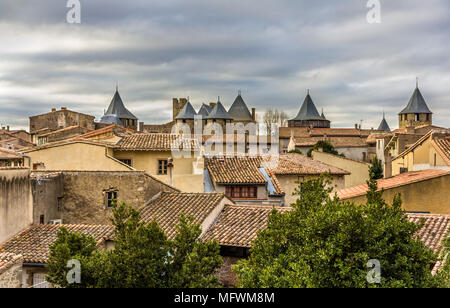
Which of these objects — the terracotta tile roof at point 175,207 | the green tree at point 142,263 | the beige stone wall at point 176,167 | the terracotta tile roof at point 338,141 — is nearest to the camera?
the green tree at point 142,263

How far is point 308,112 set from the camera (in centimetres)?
10912

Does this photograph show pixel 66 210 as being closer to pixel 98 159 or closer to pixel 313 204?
pixel 98 159

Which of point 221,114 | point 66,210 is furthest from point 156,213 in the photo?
point 221,114

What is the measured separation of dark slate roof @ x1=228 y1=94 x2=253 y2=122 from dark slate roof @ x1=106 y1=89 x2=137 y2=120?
2207 centimetres

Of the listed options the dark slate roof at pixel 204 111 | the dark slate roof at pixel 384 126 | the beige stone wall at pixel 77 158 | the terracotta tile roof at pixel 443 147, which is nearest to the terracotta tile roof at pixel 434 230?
the terracotta tile roof at pixel 443 147

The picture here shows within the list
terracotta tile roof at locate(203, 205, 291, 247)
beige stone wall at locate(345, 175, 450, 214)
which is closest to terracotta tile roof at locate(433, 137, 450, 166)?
beige stone wall at locate(345, 175, 450, 214)

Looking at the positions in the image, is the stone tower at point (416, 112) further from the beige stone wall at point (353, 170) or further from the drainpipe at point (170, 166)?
the drainpipe at point (170, 166)

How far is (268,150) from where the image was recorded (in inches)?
2719

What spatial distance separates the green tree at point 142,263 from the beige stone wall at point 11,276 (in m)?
2.57

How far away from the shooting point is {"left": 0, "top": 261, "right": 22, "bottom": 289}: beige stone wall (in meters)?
Answer: 9.23

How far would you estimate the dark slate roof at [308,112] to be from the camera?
4262 inches
